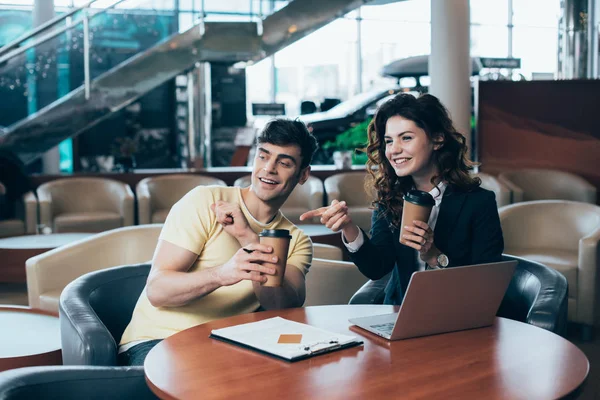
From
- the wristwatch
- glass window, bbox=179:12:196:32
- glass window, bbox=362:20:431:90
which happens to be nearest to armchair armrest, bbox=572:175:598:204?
the wristwatch

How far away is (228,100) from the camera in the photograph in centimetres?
1133

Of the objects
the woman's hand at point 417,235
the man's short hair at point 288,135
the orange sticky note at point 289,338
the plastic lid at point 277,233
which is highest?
the man's short hair at point 288,135

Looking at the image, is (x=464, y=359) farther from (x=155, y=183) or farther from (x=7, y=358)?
(x=155, y=183)

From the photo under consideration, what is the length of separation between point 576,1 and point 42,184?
6.52 meters

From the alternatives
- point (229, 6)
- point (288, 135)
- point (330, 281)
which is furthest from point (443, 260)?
point (229, 6)

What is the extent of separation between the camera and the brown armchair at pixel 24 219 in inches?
248

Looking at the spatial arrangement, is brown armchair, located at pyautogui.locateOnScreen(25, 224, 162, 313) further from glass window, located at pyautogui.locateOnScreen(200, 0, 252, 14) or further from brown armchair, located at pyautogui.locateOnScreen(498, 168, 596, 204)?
glass window, located at pyautogui.locateOnScreen(200, 0, 252, 14)

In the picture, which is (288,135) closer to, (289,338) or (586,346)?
(289,338)

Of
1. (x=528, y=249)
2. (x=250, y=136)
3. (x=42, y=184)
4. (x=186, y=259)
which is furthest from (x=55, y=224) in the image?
(x=186, y=259)

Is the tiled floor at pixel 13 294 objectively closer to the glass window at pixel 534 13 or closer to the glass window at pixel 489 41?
the glass window at pixel 489 41

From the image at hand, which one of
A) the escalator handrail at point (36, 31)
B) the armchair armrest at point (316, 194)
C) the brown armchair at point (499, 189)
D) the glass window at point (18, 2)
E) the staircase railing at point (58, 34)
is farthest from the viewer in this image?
the glass window at point (18, 2)

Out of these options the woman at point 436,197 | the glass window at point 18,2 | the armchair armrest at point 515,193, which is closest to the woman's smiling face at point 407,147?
the woman at point 436,197

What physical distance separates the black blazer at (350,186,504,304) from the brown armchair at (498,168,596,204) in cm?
408

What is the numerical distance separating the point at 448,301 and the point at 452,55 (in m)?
5.71
